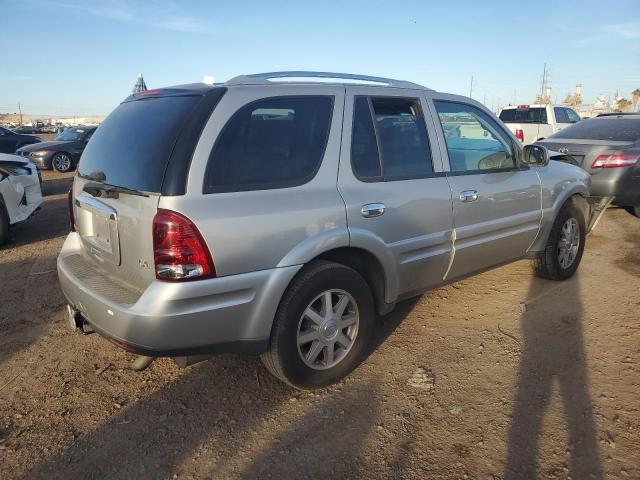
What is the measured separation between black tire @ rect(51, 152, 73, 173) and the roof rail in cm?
1370

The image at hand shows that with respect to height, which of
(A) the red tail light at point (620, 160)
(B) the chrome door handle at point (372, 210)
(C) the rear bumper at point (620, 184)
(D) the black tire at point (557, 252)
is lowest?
(D) the black tire at point (557, 252)

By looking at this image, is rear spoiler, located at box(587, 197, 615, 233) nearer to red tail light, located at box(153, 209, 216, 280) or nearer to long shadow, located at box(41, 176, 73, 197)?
red tail light, located at box(153, 209, 216, 280)

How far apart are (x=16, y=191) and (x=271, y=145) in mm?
5295

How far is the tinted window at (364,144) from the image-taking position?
3076mm

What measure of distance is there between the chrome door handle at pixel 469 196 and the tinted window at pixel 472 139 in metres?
0.18

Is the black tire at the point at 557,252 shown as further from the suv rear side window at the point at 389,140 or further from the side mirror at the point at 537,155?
the suv rear side window at the point at 389,140

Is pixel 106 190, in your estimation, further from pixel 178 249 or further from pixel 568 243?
pixel 568 243

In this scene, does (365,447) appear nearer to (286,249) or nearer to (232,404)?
(232,404)

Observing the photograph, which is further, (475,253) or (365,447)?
(475,253)

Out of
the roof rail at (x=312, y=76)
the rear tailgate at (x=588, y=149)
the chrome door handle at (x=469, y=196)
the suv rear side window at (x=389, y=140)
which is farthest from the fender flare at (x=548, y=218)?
the rear tailgate at (x=588, y=149)

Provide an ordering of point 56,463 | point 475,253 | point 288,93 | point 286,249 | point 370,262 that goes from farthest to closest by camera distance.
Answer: point 475,253 < point 370,262 < point 288,93 < point 286,249 < point 56,463

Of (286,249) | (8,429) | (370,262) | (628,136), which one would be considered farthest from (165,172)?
(628,136)

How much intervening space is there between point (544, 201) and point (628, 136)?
4.14 metres

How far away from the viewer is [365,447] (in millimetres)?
2561
